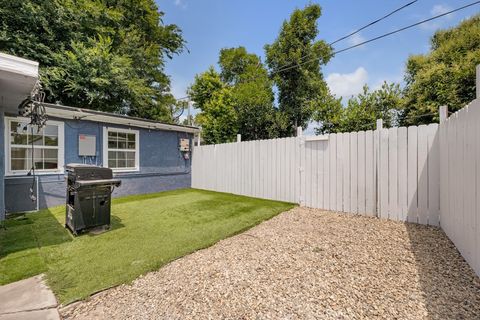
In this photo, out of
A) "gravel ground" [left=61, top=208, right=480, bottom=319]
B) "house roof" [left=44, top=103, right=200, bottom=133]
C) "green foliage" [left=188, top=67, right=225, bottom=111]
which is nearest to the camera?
"gravel ground" [left=61, top=208, right=480, bottom=319]

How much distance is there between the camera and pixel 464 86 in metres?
7.84

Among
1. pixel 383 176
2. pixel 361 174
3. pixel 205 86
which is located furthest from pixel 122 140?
pixel 205 86

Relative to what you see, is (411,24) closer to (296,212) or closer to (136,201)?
(296,212)

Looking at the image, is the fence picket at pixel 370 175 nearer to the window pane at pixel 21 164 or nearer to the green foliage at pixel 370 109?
the green foliage at pixel 370 109

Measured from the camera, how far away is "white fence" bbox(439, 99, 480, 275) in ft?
8.08

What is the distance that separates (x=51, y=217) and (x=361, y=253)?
21.0 ft

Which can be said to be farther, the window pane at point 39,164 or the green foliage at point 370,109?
the green foliage at point 370,109

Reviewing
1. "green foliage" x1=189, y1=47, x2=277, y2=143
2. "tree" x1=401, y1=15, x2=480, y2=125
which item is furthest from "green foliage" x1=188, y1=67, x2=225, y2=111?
"tree" x1=401, y1=15, x2=480, y2=125

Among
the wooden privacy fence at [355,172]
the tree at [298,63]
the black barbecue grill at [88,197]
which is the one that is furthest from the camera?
the tree at [298,63]

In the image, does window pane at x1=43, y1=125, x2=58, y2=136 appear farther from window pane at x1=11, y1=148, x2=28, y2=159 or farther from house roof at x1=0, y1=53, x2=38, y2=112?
house roof at x1=0, y1=53, x2=38, y2=112

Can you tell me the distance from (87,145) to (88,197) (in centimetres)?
365

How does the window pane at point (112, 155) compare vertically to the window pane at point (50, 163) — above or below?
above

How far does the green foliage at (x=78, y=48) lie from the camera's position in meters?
9.16

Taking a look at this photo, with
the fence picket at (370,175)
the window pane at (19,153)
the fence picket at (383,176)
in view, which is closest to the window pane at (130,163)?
the window pane at (19,153)
